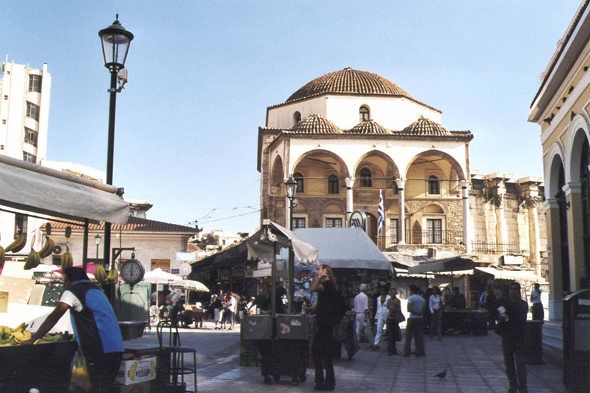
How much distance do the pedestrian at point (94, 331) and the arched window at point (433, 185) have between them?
38.2 meters

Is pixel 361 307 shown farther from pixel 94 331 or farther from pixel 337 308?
pixel 94 331

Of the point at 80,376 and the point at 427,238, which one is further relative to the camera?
the point at 427,238

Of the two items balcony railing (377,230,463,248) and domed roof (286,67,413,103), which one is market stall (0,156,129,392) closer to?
balcony railing (377,230,463,248)

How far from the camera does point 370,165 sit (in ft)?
139

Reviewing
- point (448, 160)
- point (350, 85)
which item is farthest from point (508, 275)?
point (350, 85)

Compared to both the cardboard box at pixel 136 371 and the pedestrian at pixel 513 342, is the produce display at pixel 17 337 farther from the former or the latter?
the pedestrian at pixel 513 342

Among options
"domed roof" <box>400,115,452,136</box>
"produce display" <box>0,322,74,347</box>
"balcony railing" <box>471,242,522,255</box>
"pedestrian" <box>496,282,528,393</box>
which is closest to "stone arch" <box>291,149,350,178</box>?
"domed roof" <box>400,115,452,136</box>

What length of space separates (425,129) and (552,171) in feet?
77.8

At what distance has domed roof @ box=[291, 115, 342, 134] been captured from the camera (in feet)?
129

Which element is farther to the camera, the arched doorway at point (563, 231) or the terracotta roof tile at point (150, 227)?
the terracotta roof tile at point (150, 227)

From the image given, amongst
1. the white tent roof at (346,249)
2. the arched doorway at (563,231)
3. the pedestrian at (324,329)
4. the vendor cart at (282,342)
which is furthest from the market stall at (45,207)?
the arched doorway at (563,231)

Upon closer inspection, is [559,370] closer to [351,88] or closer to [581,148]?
[581,148]

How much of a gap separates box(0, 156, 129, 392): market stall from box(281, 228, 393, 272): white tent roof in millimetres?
10101

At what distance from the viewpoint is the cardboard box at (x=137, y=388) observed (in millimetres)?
5480
